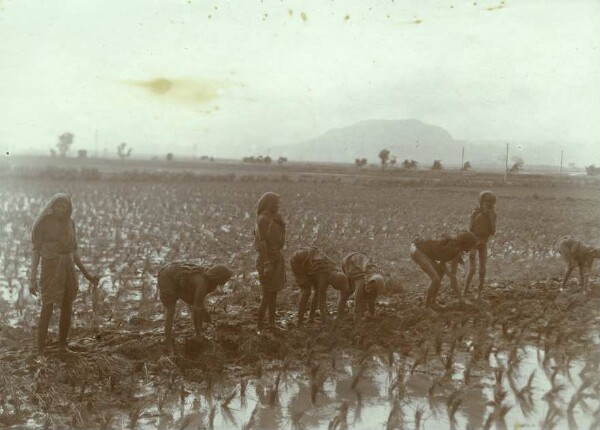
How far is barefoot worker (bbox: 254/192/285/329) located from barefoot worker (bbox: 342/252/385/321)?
0.77 m

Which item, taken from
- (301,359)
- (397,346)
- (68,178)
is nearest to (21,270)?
(301,359)

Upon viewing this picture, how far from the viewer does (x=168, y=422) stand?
12.9 ft

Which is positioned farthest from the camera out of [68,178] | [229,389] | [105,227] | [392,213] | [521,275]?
[68,178]

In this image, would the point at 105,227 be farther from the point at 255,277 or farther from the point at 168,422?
the point at 168,422

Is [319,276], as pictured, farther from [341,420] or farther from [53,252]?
[53,252]

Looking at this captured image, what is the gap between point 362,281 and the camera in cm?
587

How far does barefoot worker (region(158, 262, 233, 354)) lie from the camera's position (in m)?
5.12

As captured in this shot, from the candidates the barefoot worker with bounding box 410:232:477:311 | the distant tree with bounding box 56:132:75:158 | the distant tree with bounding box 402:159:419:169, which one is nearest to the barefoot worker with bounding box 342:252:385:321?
the barefoot worker with bounding box 410:232:477:311

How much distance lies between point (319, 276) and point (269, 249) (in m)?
0.62

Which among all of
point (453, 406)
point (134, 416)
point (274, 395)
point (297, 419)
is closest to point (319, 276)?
point (274, 395)

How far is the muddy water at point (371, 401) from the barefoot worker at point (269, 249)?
49.7 inches

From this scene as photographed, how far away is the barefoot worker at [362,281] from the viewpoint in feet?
18.6

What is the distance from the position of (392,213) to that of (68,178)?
691 inches

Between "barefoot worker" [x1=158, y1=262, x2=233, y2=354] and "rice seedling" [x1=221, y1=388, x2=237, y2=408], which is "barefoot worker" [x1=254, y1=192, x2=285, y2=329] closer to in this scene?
"barefoot worker" [x1=158, y1=262, x2=233, y2=354]
